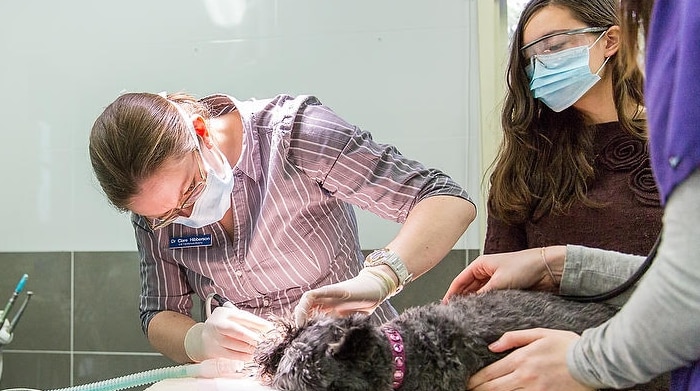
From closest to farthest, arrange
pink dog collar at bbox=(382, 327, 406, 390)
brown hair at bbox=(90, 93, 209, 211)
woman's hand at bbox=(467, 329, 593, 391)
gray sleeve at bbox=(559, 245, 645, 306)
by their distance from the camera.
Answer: woman's hand at bbox=(467, 329, 593, 391)
pink dog collar at bbox=(382, 327, 406, 390)
gray sleeve at bbox=(559, 245, 645, 306)
brown hair at bbox=(90, 93, 209, 211)

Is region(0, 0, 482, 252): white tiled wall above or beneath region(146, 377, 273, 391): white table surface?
above

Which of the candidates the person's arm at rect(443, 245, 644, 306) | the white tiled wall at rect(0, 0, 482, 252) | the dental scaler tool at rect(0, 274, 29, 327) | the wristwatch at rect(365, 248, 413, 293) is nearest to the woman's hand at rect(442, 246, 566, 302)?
the person's arm at rect(443, 245, 644, 306)

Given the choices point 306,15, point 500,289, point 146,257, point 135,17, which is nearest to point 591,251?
point 500,289

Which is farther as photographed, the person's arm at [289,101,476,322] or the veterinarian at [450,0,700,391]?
the person's arm at [289,101,476,322]

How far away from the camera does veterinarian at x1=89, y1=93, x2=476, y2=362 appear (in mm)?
1236

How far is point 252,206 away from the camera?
148 centimetres

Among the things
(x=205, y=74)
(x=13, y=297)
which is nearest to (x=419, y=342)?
(x=205, y=74)

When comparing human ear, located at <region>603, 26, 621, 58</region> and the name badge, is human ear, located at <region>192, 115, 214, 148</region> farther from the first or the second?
human ear, located at <region>603, 26, 621, 58</region>

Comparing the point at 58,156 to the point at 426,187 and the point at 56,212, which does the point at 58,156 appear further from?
the point at 426,187

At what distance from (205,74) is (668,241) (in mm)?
1877

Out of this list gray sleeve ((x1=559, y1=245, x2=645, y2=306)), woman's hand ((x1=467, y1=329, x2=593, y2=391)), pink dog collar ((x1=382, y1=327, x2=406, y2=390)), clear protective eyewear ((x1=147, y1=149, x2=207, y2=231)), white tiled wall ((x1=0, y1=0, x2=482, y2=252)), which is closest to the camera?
woman's hand ((x1=467, y1=329, x2=593, y2=391))

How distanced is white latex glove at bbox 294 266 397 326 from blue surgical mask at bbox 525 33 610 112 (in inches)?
21.7

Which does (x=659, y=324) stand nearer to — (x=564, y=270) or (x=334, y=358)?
(x=334, y=358)

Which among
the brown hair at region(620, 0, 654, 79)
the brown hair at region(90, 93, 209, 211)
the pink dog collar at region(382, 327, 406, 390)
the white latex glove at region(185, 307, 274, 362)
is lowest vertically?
the white latex glove at region(185, 307, 274, 362)
